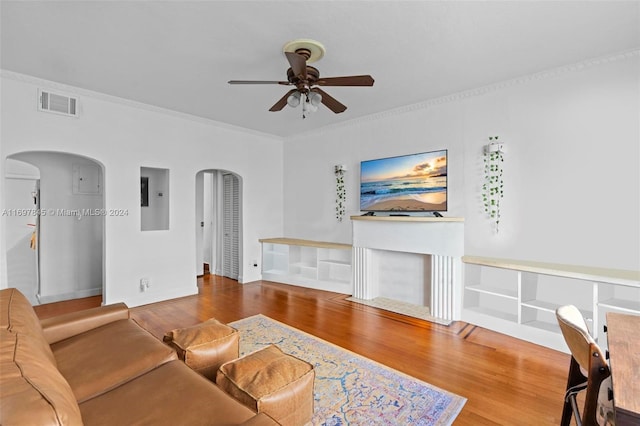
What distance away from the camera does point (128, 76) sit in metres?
3.59

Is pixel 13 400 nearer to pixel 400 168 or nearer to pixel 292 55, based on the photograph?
pixel 292 55

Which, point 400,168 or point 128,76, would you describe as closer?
point 128,76

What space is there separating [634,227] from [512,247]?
1.06m

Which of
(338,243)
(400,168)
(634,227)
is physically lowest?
(338,243)

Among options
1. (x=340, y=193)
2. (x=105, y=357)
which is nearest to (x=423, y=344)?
(x=105, y=357)

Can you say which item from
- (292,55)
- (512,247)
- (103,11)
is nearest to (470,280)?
(512,247)

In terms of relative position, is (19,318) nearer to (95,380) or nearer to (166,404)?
(95,380)

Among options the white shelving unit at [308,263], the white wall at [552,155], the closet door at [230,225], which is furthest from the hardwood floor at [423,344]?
the white wall at [552,155]

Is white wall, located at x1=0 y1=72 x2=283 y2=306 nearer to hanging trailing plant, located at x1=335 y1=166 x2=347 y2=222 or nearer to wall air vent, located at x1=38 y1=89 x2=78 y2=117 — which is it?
wall air vent, located at x1=38 y1=89 x2=78 y2=117

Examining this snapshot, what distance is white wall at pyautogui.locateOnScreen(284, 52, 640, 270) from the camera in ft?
10.1

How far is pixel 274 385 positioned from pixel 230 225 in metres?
4.94

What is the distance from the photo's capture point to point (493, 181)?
3893 mm

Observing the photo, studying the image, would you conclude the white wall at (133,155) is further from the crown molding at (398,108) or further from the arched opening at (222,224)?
the arched opening at (222,224)

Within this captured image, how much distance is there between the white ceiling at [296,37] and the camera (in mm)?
2402
